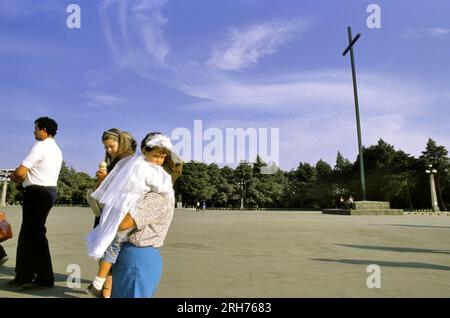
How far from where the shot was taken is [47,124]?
448cm

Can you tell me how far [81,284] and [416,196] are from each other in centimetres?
6084

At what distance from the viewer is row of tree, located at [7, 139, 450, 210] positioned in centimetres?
5506

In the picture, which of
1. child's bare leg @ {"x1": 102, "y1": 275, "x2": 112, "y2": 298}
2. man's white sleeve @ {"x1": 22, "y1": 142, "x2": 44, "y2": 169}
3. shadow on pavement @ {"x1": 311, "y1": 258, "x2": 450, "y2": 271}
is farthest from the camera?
shadow on pavement @ {"x1": 311, "y1": 258, "x2": 450, "y2": 271}

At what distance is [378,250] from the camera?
24.3ft

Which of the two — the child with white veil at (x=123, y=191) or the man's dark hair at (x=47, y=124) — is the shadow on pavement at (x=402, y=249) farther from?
the child with white veil at (x=123, y=191)

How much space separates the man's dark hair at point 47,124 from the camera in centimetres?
444

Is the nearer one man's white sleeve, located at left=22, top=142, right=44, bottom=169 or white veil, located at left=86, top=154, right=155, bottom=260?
white veil, located at left=86, top=154, right=155, bottom=260

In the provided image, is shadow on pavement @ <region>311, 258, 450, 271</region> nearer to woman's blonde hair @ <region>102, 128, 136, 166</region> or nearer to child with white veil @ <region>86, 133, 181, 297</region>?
woman's blonde hair @ <region>102, 128, 136, 166</region>

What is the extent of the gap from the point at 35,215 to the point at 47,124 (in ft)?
3.60

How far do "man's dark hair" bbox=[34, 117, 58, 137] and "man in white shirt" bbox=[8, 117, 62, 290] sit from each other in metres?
0.18

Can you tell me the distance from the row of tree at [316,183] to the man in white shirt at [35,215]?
1878 inches

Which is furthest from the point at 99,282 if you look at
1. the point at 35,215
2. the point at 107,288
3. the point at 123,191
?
the point at 123,191

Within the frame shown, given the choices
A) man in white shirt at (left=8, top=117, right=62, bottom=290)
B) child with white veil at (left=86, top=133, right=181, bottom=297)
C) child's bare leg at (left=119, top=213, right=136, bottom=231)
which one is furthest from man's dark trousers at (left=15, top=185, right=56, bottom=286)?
child's bare leg at (left=119, top=213, right=136, bottom=231)
